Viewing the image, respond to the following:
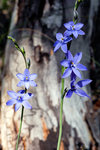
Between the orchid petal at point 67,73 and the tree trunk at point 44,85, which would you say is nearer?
the orchid petal at point 67,73

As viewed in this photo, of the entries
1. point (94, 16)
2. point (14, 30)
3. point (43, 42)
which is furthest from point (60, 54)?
point (94, 16)

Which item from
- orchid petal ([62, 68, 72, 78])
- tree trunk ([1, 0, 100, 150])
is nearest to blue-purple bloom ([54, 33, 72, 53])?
orchid petal ([62, 68, 72, 78])

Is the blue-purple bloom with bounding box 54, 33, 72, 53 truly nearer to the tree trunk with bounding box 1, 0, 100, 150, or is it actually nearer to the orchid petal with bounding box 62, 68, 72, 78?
the orchid petal with bounding box 62, 68, 72, 78

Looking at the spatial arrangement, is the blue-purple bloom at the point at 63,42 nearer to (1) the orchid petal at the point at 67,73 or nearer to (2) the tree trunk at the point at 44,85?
(1) the orchid petal at the point at 67,73

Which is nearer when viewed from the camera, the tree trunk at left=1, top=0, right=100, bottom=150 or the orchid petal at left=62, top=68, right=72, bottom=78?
the orchid petal at left=62, top=68, right=72, bottom=78

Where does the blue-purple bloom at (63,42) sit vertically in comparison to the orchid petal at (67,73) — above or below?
above

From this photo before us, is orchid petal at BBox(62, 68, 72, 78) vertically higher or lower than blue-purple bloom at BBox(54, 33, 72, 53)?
lower

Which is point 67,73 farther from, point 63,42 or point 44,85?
point 44,85

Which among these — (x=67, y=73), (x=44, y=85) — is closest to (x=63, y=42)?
(x=67, y=73)

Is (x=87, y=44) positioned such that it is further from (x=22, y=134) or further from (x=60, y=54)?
(x=22, y=134)

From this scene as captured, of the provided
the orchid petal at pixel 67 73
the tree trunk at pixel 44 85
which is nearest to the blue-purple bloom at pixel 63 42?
the orchid petal at pixel 67 73
